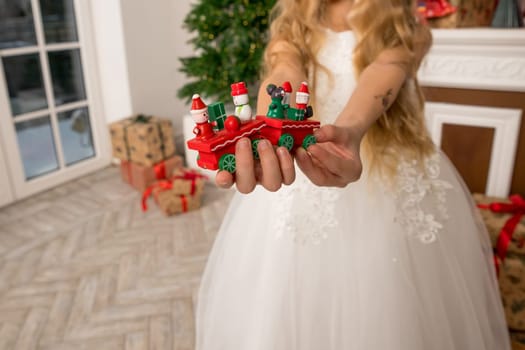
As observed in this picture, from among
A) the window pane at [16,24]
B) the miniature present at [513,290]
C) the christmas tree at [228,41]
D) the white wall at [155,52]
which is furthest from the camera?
the white wall at [155,52]

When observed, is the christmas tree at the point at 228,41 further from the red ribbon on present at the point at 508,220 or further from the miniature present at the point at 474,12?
the red ribbon on present at the point at 508,220

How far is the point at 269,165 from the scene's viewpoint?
706 millimetres

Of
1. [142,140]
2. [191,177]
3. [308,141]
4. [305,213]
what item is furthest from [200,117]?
[142,140]

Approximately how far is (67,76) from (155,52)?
62 centimetres

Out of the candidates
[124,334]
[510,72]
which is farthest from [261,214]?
[510,72]

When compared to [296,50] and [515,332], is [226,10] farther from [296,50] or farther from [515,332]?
[515,332]

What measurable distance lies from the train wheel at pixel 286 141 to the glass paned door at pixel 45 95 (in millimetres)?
2526

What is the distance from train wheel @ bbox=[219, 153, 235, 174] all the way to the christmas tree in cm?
194

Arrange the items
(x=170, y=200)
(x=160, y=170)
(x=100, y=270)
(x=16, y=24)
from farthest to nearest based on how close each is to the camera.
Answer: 1. (x=160, y=170)
2. (x=16, y=24)
3. (x=170, y=200)
4. (x=100, y=270)

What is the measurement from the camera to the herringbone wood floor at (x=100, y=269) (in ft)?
5.74

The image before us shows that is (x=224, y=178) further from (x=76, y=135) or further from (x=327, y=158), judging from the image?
(x=76, y=135)

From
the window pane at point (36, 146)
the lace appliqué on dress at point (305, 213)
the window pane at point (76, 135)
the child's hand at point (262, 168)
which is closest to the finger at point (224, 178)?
the child's hand at point (262, 168)

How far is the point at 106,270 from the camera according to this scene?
2.13 metres

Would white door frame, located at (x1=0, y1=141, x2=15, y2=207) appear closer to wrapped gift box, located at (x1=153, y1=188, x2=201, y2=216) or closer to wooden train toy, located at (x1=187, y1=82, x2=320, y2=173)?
wrapped gift box, located at (x1=153, y1=188, x2=201, y2=216)
